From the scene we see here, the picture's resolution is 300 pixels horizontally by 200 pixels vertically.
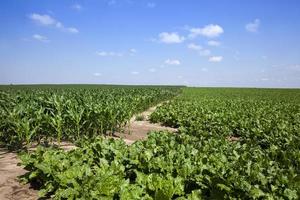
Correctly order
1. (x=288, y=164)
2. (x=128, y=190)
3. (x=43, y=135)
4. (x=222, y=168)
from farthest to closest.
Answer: (x=43, y=135) < (x=288, y=164) < (x=222, y=168) < (x=128, y=190)

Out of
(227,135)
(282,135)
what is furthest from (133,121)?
(282,135)

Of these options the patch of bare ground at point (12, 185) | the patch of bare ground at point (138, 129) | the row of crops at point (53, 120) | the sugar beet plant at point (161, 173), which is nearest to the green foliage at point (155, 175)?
the sugar beet plant at point (161, 173)

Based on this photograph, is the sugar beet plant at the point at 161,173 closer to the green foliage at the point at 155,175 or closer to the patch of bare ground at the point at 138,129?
the green foliage at the point at 155,175

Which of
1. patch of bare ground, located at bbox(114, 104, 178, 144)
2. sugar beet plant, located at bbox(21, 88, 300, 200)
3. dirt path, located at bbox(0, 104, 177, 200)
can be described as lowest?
patch of bare ground, located at bbox(114, 104, 178, 144)

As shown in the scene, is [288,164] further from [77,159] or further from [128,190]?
[77,159]

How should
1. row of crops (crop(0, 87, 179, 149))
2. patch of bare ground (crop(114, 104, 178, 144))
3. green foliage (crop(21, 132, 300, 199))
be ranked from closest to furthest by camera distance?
green foliage (crop(21, 132, 300, 199)), row of crops (crop(0, 87, 179, 149)), patch of bare ground (crop(114, 104, 178, 144))

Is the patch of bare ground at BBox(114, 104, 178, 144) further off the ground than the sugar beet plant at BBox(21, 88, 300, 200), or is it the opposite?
the sugar beet plant at BBox(21, 88, 300, 200)

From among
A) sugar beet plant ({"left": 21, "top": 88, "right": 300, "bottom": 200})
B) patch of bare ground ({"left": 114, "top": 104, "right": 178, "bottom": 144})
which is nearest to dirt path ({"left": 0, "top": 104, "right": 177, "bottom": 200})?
sugar beet plant ({"left": 21, "top": 88, "right": 300, "bottom": 200})

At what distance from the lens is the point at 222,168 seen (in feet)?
17.8

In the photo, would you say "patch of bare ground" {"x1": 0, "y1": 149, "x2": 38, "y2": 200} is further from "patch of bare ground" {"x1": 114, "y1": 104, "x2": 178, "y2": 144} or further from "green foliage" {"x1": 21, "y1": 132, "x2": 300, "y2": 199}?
"patch of bare ground" {"x1": 114, "y1": 104, "x2": 178, "y2": 144}

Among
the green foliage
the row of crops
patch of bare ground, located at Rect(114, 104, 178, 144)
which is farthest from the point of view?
patch of bare ground, located at Rect(114, 104, 178, 144)

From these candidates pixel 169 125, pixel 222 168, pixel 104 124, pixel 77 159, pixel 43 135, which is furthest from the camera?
pixel 169 125

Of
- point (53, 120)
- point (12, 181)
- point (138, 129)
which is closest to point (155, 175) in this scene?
point (12, 181)

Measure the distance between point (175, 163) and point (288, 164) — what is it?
243 cm
